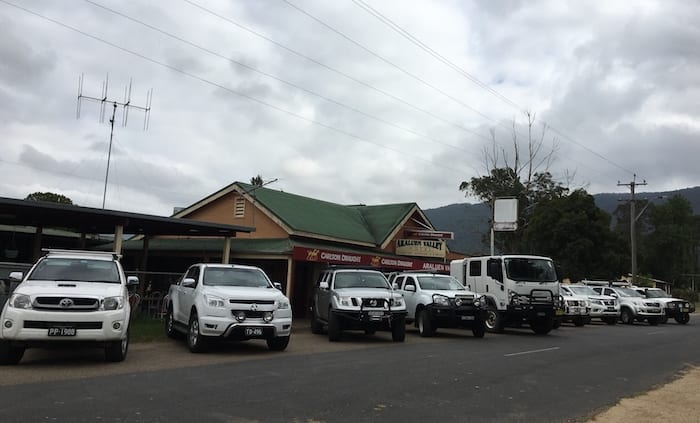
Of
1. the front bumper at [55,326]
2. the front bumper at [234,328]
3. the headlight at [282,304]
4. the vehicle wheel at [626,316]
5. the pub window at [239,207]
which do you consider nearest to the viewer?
the front bumper at [55,326]

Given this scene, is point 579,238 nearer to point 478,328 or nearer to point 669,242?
point 478,328

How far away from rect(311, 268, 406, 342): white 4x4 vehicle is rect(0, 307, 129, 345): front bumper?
6.40 m

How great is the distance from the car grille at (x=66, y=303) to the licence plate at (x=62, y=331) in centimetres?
33

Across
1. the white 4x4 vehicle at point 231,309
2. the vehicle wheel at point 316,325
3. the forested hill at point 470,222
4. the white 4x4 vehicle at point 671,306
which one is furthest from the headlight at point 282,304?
the forested hill at point 470,222

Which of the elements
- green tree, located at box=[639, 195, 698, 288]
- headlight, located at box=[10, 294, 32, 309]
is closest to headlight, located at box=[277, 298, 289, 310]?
headlight, located at box=[10, 294, 32, 309]

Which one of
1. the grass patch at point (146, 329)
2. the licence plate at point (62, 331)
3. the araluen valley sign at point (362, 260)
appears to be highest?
the araluen valley sign at point (362, 260)

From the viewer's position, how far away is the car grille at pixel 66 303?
9.48 metres

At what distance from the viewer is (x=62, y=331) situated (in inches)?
370

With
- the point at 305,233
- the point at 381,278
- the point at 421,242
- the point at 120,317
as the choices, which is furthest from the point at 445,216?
the point at 120,317

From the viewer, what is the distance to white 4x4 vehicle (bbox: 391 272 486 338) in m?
16.7

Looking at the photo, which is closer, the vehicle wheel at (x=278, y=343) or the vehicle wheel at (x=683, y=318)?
the vehicle wheel at (x=278, y=343)

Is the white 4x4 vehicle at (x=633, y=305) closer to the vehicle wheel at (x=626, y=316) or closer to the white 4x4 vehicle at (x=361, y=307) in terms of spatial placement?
the vehicle wheel at (x=626, y=316)

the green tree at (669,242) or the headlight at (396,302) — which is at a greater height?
the green tree at (669,242)

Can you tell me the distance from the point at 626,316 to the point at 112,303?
82.1ft
